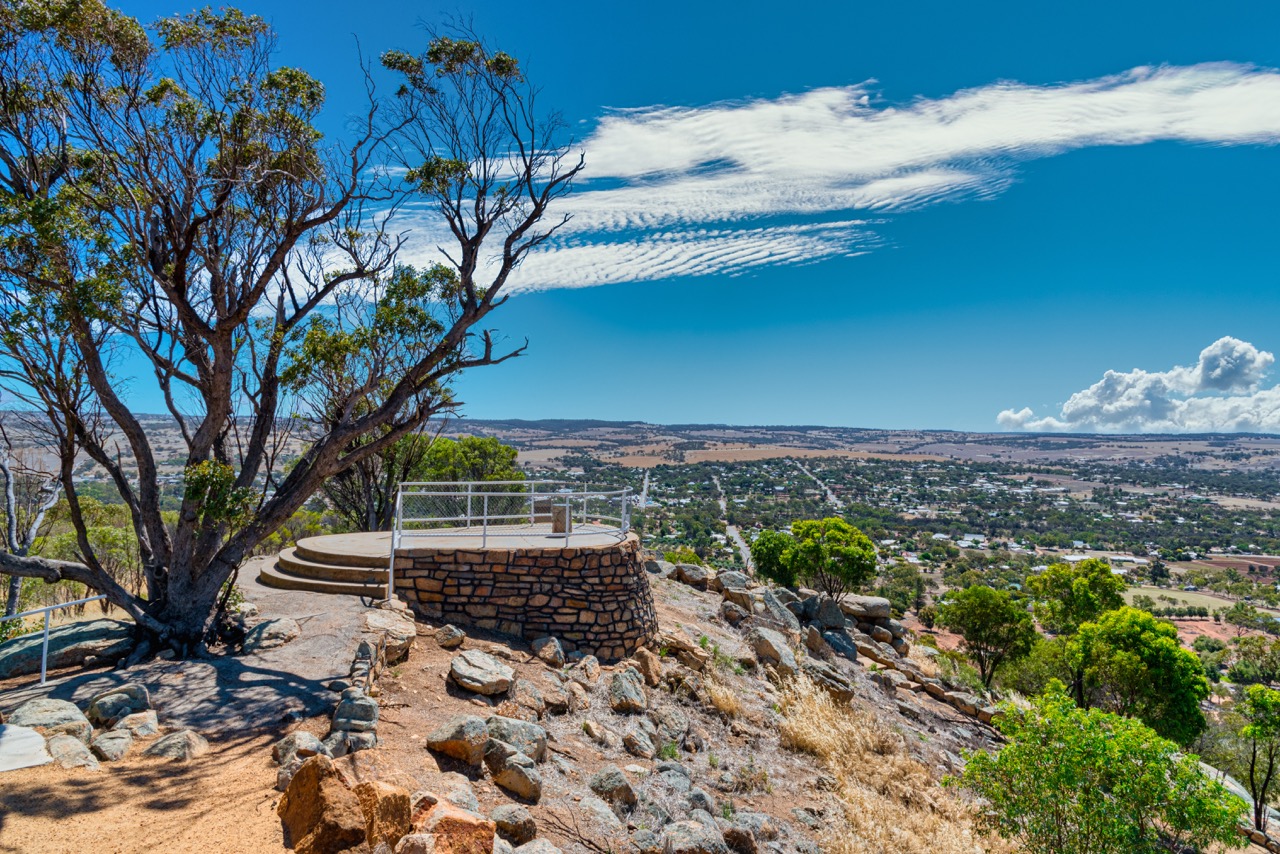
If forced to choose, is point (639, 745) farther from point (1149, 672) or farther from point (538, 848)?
point (1149, 672)

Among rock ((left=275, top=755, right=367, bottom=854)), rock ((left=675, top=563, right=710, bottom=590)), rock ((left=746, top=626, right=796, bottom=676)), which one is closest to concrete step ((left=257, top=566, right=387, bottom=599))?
rock ((left=275, top=755, right=367, bottom=854))

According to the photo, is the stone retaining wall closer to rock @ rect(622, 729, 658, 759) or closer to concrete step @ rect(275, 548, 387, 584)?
Answer: concrete step @ rect(275, 548, 387, 584)

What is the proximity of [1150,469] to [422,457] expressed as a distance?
23521 cm

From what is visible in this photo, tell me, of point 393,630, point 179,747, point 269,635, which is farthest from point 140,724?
point 393,630

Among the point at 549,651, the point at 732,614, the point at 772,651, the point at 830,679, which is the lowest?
the point at 830,679

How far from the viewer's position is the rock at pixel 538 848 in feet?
18.1

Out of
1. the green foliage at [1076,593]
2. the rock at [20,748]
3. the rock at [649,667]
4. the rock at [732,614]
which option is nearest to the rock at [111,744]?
the rock at [20,748]

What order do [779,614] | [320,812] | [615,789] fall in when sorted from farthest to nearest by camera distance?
[779,614]
[615,789]
[320,812]

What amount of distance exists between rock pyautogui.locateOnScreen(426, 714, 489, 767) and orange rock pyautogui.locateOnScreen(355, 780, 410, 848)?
1.68 meters

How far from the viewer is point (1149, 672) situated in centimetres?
2139

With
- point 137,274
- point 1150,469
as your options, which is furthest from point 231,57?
point 1150,469

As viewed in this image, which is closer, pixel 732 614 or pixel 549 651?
pixel 549 651

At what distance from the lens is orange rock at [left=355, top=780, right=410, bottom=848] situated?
16.4 feet

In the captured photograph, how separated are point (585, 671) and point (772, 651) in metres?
5.45
